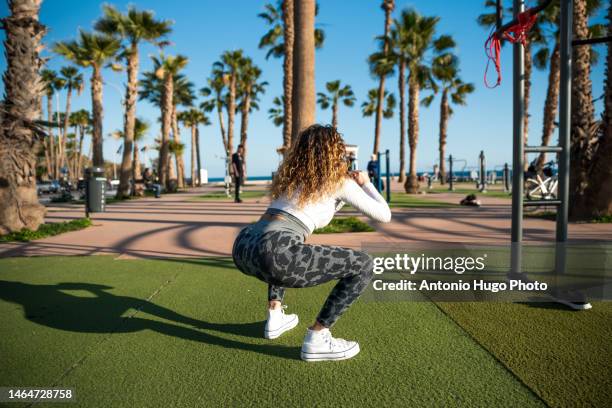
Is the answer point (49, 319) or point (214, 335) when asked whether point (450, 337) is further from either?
point (49, 319)

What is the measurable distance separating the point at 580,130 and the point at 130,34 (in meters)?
21.5

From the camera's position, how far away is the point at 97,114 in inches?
814

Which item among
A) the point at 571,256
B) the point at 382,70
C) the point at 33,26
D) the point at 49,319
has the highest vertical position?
the point at 382,70

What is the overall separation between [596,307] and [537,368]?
1.51 metres

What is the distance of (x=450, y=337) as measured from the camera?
110 inches

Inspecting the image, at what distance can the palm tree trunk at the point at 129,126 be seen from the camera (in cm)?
2017

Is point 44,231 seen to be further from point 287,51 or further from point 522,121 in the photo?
point 287,51

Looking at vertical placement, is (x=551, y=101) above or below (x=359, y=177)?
above

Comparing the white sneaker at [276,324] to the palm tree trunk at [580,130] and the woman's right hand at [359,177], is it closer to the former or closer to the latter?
the woman's right hand at [359,177]

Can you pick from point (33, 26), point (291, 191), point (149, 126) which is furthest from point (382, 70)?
point (149, 126)

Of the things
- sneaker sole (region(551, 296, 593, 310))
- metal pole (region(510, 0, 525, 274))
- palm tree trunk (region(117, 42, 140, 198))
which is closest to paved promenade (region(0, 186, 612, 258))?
metal pole (region(510, 0, 525, 274))

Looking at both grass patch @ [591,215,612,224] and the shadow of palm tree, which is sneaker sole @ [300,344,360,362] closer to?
the shadow of palm tree

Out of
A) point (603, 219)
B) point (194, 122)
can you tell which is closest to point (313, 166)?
point (603, 219)

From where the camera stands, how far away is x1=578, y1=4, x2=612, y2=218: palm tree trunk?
26.0ft
